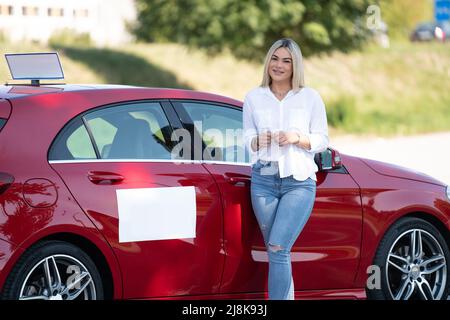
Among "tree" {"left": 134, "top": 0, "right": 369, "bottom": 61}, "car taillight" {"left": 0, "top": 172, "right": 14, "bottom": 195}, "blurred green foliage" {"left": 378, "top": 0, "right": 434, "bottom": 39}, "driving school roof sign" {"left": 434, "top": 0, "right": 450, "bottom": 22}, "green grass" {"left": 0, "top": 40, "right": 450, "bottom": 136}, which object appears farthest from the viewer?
"blurred green foliage" {"left": 378, "top": 0, "right": 434, "bottom": 39}

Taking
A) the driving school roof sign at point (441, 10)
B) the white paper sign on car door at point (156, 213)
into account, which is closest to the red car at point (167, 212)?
the white paper sign on car door at point (156, 213)

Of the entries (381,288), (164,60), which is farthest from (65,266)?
(164,60)

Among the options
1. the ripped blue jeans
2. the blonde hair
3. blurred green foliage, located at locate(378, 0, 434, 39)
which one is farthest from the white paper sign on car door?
blurred green foliage, located at locate(378, 0, 434, 39)

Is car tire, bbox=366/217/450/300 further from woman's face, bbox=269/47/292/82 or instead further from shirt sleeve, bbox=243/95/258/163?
woman's face, bbox=269/47/292/82

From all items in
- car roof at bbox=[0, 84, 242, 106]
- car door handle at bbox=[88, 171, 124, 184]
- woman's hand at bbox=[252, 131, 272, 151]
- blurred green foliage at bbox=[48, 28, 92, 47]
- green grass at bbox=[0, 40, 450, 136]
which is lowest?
car door handle at bbox=[88, 171, 124, 184]

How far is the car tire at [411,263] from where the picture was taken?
6713 mm

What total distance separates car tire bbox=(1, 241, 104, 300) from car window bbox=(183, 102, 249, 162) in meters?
1.08

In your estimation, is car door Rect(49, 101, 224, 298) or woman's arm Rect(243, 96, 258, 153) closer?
car door Rect(49, 101, 224, 298)

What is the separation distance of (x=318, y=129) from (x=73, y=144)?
1.45 metres

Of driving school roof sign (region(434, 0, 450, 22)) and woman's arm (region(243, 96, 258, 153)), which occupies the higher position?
driving school roof sign (region(434, 0, 450, 22))

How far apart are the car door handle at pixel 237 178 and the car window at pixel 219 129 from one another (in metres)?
0.14

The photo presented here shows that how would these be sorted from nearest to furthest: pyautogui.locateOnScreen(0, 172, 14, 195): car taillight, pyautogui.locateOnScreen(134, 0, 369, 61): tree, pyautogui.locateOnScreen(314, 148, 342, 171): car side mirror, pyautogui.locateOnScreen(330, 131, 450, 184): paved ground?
pyautogui.locateOnScreen(0, 172, 14, 195): car taillight
pyautogui.locateOnScreen(314, 148, 342, 171): car side mirror
pyautogui.locateOnScreen(330, 131, 450, 184): paved ground
pyautogui.locateOnScreen(134, 0, 369, 61): tree

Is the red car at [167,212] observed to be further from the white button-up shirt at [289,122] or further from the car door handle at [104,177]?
the white button-up shirt at [289,122]

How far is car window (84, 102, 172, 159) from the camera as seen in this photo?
584 centimetres
